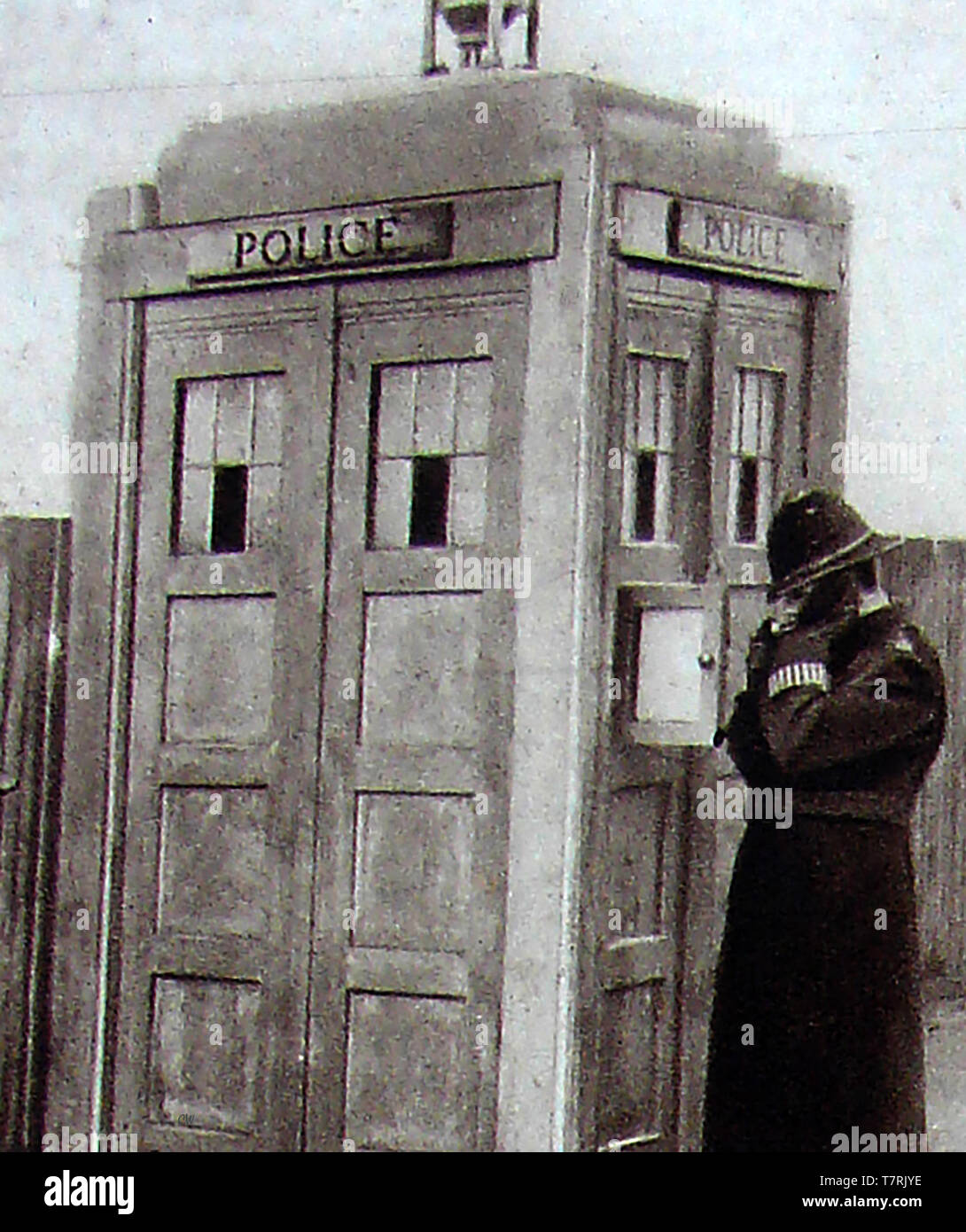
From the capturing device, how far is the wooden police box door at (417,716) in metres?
6.21

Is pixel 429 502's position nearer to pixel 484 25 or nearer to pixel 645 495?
pixel 645 495

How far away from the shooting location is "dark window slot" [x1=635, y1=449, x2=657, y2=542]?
251 inches

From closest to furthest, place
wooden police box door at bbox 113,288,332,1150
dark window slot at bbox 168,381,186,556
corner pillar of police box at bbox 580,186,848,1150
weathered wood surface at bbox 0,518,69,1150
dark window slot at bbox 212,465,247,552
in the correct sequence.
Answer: corner pillar of police box at bbox 580,186,848,1150
wooden police box door at bbox 113,288,332,1150
dark window slot at bbox 212,465,247,552
dark window slot at bbox 168,381,186,556
weathered wood surface at bbox 0,518,69,1150

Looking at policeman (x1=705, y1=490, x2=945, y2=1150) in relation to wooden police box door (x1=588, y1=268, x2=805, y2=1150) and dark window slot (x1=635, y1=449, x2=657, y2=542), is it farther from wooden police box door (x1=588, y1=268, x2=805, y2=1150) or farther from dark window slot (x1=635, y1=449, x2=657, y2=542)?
dark window slot (x1=635, y1=449, x2=657, y2=542)

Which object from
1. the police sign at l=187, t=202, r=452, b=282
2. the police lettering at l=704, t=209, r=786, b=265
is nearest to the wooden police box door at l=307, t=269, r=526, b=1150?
the police sign at l=187, t=202, r=452, b=282

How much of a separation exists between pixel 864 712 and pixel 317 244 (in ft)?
7.52

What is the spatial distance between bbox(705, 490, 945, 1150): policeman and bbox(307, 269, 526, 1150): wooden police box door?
87 cm

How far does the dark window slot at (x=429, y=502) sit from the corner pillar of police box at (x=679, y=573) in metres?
0.54

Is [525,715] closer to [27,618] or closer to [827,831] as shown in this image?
[827,831]

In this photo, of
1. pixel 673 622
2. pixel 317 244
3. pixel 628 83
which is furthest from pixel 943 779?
pixel 317 244

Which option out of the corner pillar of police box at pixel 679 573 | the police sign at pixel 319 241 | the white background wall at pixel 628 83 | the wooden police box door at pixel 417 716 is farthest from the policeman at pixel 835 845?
the police sign at pixel 319 241

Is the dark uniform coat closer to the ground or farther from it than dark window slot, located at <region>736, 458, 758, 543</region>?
closer to the ground

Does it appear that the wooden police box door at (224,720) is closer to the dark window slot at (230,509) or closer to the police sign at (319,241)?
the dark window slot at (230,509)
